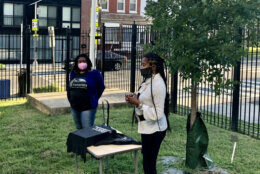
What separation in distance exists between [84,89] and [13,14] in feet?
93.6

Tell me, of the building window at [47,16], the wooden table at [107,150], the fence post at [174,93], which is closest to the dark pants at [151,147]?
the wooden table at [107,150]

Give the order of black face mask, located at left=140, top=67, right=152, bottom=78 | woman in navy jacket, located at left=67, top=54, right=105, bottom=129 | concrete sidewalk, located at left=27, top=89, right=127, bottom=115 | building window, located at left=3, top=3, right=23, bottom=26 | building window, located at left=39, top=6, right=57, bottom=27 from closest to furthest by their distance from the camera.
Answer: black face mask, located at left=140, top=67, right=152, bottom=78
woman in navy jacket, located at left=67, top=54, right=105, bottom=129
concrete sidewalk, located at left=27, top=89, right=127, bottom=115
building window, located at left=3, top=3, right=23, bottom=26
building window, located at left=39, top=6, right=57, bottom=27

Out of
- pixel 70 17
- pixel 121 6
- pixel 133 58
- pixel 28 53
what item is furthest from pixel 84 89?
pixel 121 6

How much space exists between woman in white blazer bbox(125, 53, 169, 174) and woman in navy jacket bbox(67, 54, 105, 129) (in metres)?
1.71

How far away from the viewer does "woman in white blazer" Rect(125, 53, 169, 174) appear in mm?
4281

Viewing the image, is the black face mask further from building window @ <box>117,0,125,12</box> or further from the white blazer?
building window @ <box>117,0,125,12</box>

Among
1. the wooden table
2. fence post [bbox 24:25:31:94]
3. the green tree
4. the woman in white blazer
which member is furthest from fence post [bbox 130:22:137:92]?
the wooden table

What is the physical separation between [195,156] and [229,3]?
7.23 ft

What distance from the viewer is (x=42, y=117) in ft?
30.9

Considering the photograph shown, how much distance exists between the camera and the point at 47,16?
3403 centimetres

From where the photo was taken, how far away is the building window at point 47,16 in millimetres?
33750

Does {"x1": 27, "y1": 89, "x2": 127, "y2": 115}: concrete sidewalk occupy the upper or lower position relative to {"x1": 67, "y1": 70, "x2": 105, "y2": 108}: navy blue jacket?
lower

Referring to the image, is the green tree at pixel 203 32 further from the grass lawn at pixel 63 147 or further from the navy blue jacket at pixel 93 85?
the grass lawn at pixel 63 147

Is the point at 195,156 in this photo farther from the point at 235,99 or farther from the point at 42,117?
the point at 42,117
